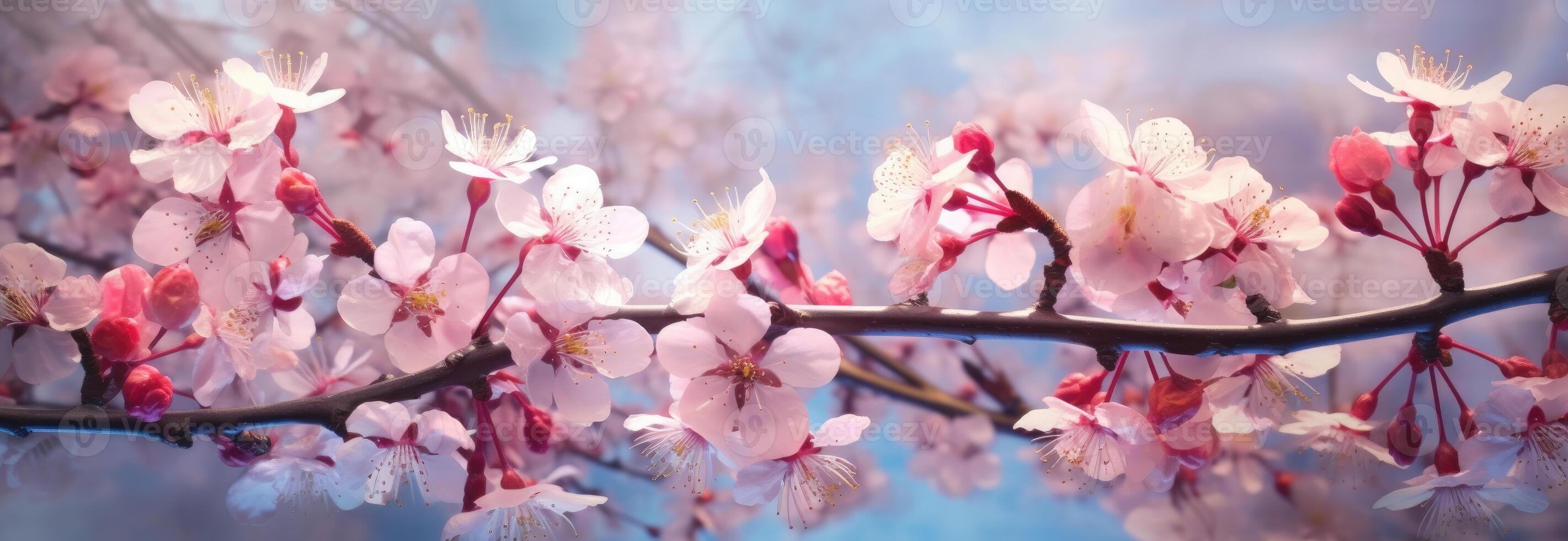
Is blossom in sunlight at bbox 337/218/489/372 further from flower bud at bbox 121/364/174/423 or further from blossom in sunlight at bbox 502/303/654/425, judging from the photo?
flower bud at bbox 121/364/174/423

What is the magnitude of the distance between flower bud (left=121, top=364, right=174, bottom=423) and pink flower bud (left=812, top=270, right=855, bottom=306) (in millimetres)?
634

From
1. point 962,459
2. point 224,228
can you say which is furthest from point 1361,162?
point 224,228

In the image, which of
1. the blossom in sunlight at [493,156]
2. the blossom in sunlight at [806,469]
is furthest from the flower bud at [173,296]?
the blossom in sunlight at [806,469]

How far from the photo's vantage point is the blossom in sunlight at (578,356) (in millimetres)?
670

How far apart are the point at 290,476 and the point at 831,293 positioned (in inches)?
24.5

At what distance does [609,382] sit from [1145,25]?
3.27ft

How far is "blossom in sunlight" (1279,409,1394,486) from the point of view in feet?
2.64

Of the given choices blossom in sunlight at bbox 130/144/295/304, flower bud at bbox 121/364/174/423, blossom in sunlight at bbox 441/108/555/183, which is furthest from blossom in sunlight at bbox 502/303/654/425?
flower bud at bbox 121/364/174/423

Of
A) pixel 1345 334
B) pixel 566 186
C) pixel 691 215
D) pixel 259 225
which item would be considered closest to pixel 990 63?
pixel 691 215

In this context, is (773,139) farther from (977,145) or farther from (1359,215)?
(1359,215)

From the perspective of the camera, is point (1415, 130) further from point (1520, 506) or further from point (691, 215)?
point (691, 215)

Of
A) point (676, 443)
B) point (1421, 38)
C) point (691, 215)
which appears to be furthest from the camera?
point (691, 215)

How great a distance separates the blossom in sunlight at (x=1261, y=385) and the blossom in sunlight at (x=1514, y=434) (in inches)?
6.1

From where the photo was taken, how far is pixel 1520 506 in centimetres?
83
